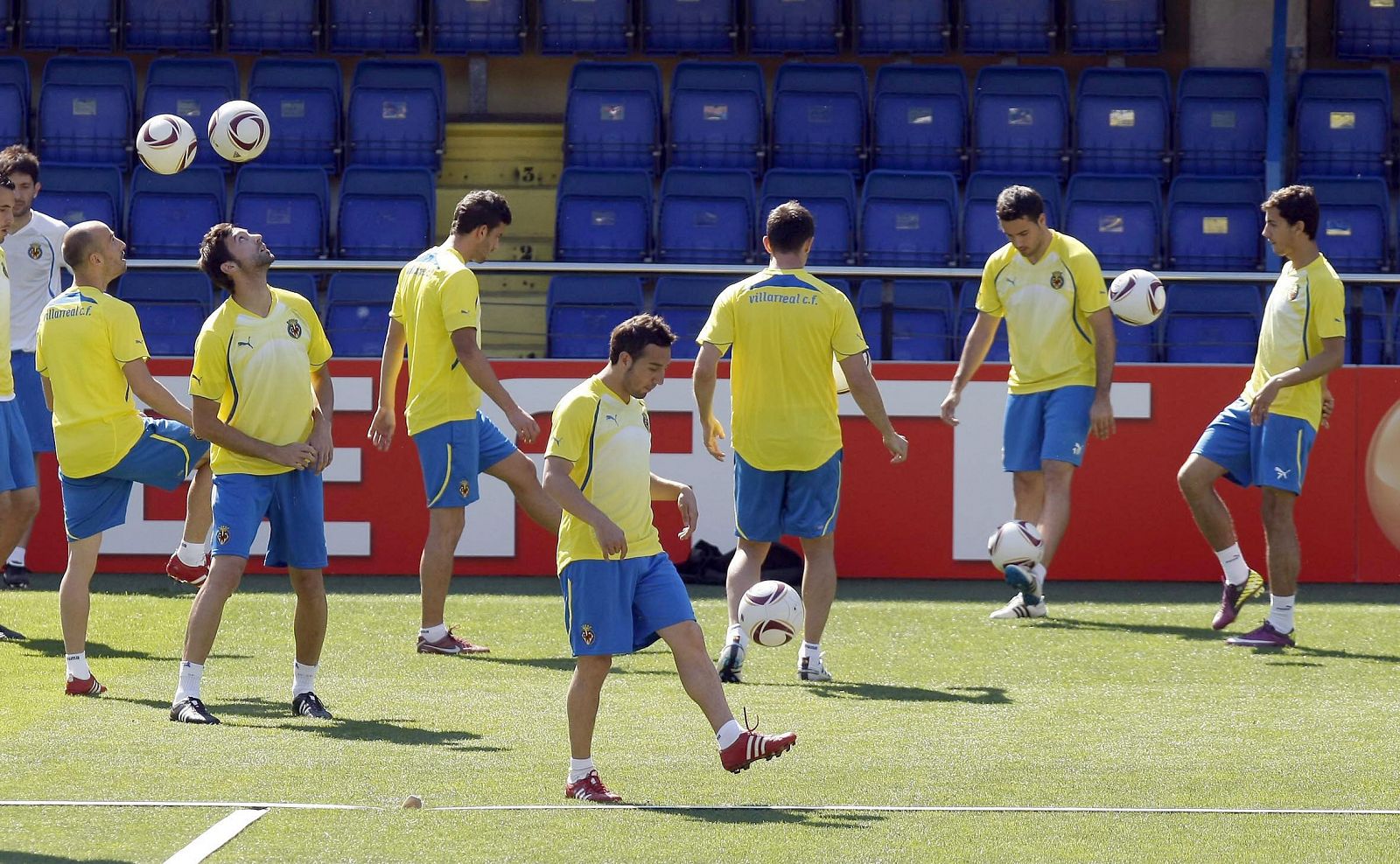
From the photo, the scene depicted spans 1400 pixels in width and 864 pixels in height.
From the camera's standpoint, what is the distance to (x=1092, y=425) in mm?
9641

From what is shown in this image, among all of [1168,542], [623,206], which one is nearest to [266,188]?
[623,206]

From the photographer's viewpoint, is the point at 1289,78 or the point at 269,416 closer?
the point at 269,416

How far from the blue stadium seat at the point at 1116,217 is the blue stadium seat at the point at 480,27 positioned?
519 cm

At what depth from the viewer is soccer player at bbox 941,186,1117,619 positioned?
9641 millimetres

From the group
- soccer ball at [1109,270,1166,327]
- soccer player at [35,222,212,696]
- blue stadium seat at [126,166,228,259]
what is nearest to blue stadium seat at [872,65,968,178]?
soccer ball at [1109,270,1166,327]

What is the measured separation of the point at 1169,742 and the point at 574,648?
2232 millimetres

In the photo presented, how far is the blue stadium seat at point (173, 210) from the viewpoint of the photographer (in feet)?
46.3

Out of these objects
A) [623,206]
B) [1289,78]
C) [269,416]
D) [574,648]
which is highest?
[1289,78]

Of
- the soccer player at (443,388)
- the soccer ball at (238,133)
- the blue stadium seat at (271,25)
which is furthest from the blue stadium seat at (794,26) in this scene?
the soccer player at (443,388)

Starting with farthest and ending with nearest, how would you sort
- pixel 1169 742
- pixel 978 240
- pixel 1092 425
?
pixel 978 240 < pixel 1092 425 < pixel 1169 742

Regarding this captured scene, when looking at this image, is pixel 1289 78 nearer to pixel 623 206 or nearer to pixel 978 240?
pixel 978 240

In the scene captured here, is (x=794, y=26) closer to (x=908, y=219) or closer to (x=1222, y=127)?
(x=908, y=219)

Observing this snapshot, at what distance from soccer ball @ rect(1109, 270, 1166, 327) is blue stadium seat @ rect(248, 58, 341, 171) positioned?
722cm

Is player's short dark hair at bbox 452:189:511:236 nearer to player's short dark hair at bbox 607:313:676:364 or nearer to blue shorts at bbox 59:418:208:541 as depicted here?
blue shorts at bbox 59:418:208:541
